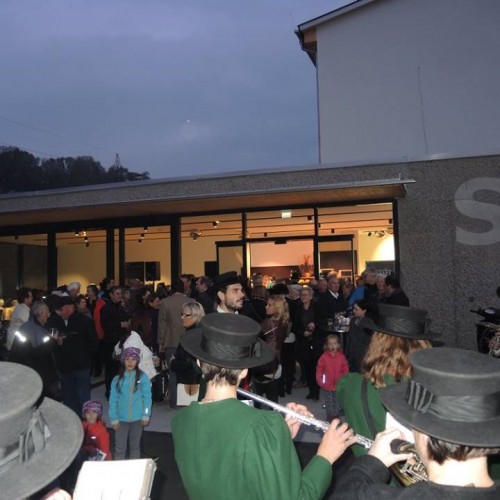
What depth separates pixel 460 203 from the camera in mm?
10266

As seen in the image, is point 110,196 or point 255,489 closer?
point 255,489

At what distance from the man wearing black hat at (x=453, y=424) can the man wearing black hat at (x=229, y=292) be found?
3526 millimetres

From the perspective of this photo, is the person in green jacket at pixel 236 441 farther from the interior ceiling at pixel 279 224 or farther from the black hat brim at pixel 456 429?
the interior ceiling at pixel 279 224

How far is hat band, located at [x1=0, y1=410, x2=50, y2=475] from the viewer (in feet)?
4.49

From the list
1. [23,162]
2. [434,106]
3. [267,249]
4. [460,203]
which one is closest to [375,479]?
[460,203]

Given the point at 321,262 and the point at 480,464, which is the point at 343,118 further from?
the point at 480,464

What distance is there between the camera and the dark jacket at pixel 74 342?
7086 millimetres

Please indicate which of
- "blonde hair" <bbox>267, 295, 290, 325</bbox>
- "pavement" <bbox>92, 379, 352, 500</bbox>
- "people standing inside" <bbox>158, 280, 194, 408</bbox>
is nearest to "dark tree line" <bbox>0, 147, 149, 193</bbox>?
"people standing inside" <bbox>158, 280, 194, 408</bbox>

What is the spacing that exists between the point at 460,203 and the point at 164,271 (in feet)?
25.3

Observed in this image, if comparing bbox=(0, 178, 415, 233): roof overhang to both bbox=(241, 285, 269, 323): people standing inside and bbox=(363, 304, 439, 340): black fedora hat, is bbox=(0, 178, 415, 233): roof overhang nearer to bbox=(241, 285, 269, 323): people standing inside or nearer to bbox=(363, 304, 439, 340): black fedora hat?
bbox=(241, 285, 269, 323): people standing inside

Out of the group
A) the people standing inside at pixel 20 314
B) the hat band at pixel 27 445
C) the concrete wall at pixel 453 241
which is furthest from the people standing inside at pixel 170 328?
the hat band at pixel 27 445

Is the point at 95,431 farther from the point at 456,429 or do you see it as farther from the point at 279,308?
the point at 456,429

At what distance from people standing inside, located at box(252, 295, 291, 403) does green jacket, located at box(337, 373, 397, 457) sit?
11.8ft

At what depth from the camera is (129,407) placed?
589cm
